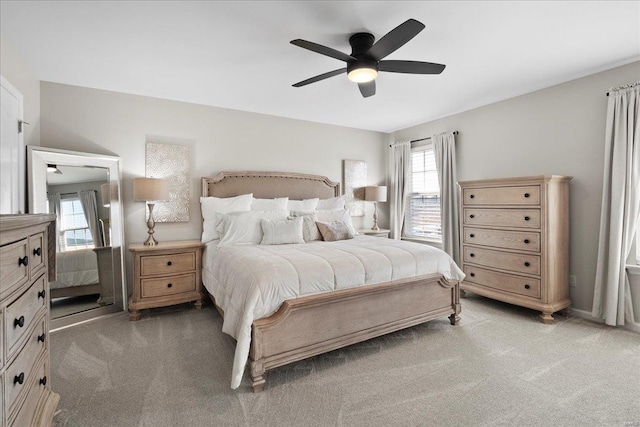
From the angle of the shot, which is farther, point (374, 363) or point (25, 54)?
point (25, 54)

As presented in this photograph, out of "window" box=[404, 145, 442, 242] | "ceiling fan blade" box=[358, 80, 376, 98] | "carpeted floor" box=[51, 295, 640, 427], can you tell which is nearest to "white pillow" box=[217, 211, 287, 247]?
"carpeted floor" box=[51, 295, 640, 427]

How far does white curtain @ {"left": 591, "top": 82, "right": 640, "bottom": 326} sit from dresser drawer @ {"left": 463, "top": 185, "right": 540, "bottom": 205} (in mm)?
630

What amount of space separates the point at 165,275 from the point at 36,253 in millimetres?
2021

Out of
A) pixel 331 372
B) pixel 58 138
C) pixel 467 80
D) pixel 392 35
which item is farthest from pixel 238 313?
pixel 467 80

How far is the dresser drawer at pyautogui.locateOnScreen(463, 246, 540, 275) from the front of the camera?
3156 mm

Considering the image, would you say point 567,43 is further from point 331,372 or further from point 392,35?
point 331,372

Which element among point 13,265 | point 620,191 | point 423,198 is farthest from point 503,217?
point 13,265

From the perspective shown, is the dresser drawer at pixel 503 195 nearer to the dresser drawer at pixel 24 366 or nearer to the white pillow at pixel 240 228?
the white pillow at pixel 240 228

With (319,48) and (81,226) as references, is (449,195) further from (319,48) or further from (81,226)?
(81,226)

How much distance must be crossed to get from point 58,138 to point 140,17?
2.01 meters

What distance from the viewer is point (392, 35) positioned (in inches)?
77.0

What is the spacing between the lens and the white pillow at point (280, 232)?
3295mm

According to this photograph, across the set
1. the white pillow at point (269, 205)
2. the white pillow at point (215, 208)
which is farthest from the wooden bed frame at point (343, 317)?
the white pillow at point (269, 205)

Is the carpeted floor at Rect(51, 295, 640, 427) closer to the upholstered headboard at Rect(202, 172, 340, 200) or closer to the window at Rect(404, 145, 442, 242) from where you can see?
the upholstered headboard at Rect(202, 172, 340, 200)
